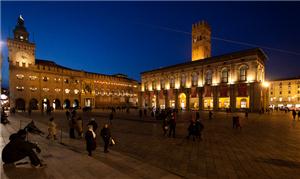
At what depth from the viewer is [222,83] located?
168 feet

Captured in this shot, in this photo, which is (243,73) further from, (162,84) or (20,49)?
(20,49)

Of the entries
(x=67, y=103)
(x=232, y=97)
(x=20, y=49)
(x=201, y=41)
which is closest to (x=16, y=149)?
(x=232, y=97)

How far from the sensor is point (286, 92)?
83.4 meters

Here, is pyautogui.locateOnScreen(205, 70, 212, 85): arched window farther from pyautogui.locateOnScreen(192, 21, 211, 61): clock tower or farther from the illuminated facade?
the illuminated facade

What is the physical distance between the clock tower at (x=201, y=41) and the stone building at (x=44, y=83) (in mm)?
38973

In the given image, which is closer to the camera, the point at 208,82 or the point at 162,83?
the point at 208,82

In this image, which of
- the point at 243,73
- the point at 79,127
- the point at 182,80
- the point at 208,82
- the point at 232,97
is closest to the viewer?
the point at 79,127

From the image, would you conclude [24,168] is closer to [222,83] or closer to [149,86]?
[222,83]

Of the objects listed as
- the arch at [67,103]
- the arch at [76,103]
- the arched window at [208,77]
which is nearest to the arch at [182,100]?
the arched window at [208,77]

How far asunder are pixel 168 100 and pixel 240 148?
5623cm

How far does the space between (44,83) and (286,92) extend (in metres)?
98.9

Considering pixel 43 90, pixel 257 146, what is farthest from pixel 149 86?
pixel 257 146

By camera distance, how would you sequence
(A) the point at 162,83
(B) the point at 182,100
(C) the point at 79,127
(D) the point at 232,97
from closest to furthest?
1. (C) the point at 79,127
2. (D) the point at 232,97
3. (B) the point at 182,100
4. (A) the point at 162,83

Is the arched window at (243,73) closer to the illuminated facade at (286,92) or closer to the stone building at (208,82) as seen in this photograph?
the stone building at (208,82)
